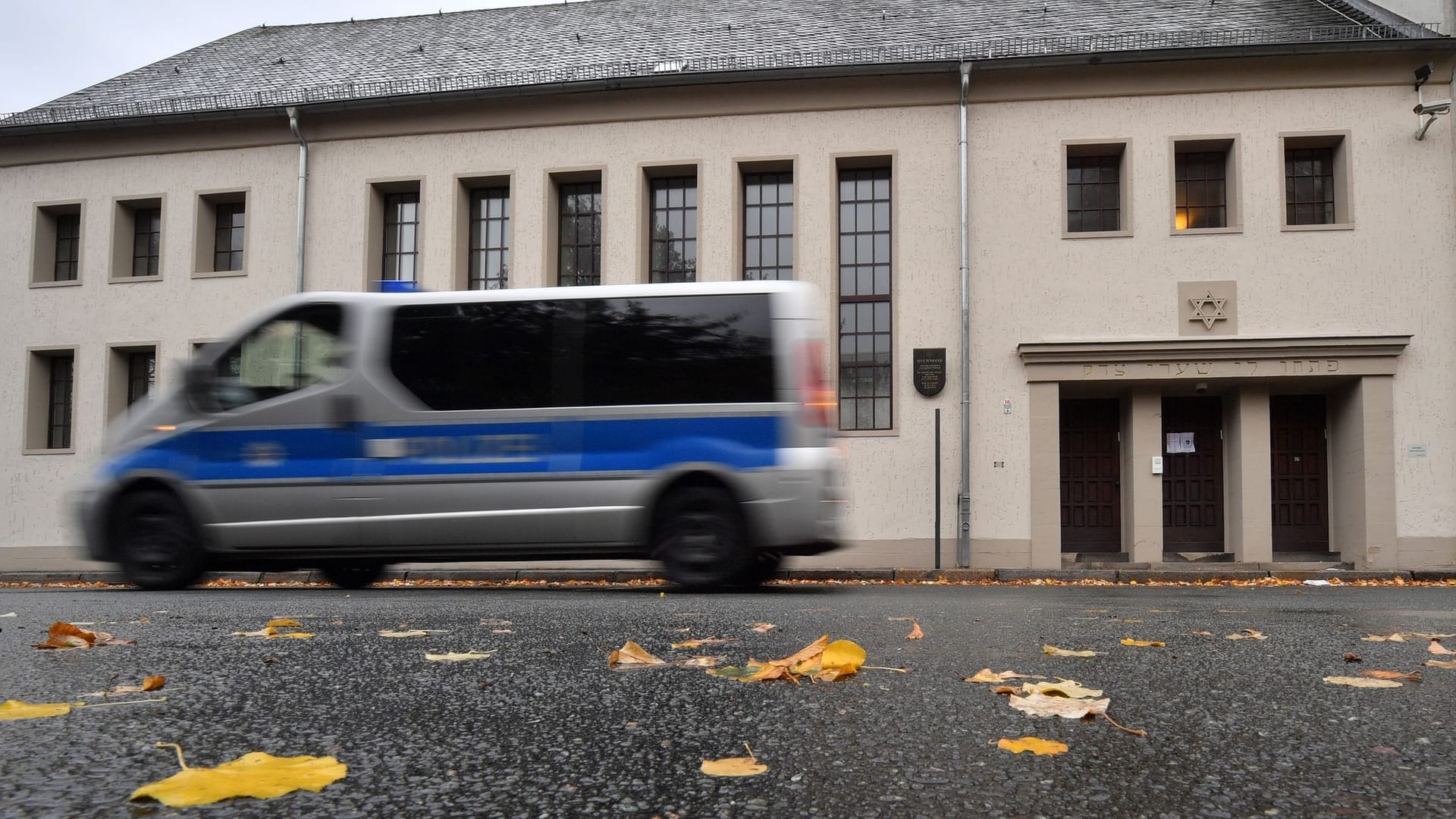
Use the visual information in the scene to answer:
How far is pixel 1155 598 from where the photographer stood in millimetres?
8266

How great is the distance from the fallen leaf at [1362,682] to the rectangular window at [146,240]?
21.5 metres

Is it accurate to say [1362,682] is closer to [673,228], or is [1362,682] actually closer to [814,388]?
[814,388]

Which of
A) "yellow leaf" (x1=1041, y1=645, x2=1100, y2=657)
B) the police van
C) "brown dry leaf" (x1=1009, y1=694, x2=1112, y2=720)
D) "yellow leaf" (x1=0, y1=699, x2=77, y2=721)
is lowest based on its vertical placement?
"yellow leaf" (x1=1041, y1=645, x2=1100, y2=657)

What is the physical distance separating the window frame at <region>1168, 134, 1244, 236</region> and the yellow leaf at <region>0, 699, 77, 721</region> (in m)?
17.0

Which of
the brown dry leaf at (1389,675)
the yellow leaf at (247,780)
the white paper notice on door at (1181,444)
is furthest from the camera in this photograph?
the white paper notice on door at (1181,444)

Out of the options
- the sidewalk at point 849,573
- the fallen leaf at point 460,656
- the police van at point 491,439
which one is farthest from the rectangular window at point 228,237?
the fallen leaf at point 460,656

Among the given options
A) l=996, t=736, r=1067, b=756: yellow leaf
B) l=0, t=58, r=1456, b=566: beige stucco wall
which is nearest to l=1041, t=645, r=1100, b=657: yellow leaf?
l=996, t=736, r=1067, b=756: yellow leaf

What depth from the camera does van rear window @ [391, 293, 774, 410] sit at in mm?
9484

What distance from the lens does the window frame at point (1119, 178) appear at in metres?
17.6

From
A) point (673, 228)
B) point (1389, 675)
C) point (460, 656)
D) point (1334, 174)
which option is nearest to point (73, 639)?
point (460, 656)

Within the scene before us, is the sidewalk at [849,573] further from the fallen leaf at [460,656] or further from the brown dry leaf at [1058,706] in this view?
the brown dry leaf at [1058,706]

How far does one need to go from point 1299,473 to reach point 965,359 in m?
5.49

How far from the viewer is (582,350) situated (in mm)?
9656

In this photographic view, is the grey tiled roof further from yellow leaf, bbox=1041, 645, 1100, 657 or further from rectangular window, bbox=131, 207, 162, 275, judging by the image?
yellow leaf, bbox=1041, 645, 1100, 657
